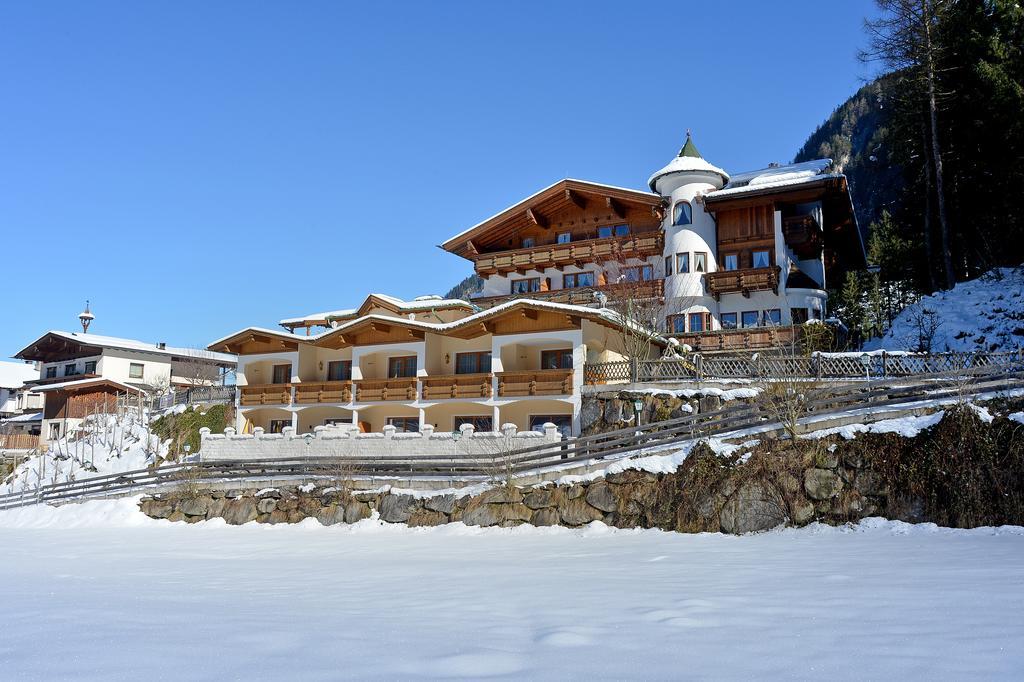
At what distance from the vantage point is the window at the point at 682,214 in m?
36.0

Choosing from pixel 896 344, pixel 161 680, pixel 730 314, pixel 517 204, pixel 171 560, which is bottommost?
pixel 171 560

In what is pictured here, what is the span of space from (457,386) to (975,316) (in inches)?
857

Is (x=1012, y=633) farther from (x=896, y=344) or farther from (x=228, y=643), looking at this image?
(x=896, y=344)

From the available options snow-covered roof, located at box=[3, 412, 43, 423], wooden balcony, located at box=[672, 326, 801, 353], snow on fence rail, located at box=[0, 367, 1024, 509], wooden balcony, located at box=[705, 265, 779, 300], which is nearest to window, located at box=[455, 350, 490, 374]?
snow on fence rail, located at box=[0, 367, 1024, 509]

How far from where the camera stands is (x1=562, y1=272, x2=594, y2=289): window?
125ft

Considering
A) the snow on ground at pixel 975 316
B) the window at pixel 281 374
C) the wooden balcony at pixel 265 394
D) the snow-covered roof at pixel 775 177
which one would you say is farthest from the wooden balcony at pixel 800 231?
the window at pixel 281 374

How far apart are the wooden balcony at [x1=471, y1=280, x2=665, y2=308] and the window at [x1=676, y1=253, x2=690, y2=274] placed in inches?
46.6

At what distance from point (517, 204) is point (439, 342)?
12039 millimetres

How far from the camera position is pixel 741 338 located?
1244 inches

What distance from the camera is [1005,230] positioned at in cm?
3181

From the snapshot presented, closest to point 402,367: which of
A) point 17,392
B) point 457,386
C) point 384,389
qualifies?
A: point 384,389

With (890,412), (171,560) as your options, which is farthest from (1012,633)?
(171,560)

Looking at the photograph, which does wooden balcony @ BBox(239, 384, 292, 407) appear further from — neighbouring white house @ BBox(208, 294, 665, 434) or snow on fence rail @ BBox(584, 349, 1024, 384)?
snow on fence rail @ BBox(584, 349, 1024, 384)

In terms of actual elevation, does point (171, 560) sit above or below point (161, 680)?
below
